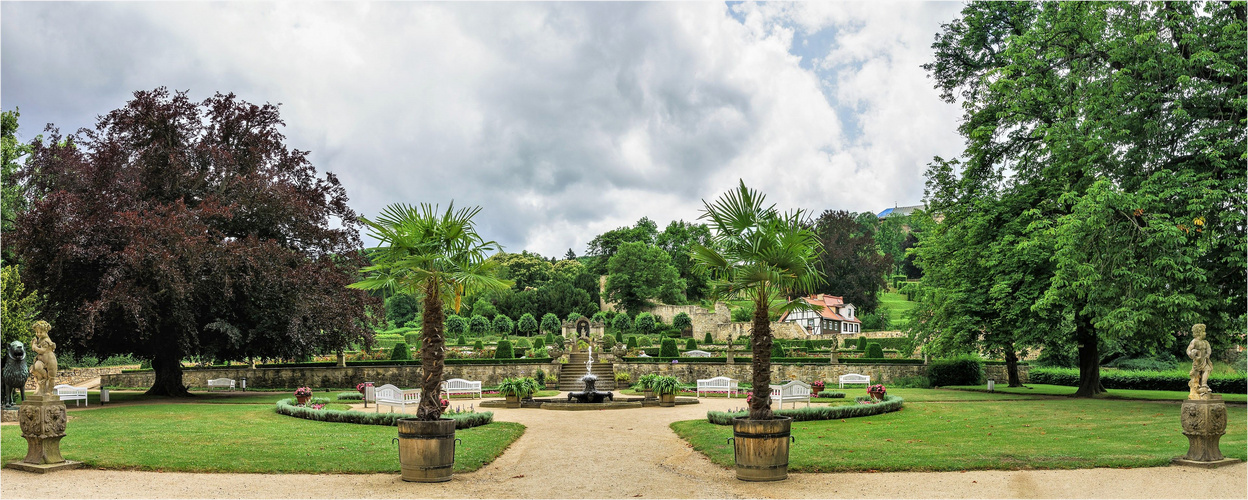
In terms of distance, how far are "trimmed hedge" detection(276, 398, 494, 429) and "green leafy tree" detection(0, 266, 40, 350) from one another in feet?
27.3

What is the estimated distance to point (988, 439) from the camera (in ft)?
40.4

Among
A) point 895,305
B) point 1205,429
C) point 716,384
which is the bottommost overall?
point 716,384

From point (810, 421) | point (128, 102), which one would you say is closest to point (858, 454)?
point (810, 421)

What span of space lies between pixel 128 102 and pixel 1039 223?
25.5 meters

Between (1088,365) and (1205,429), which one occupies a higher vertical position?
(1205,429)

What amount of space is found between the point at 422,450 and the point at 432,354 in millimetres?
1099

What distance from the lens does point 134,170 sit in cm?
2216

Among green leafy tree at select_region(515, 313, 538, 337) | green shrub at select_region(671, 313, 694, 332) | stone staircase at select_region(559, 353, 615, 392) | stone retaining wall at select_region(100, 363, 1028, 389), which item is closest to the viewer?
stone staircase at select_region(559, 353, 615, 392)

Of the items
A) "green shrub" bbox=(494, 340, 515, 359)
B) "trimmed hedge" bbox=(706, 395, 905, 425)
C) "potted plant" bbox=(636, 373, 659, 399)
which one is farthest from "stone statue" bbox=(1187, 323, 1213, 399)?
"green shrub" bbox=(494, 340, 515, 359)

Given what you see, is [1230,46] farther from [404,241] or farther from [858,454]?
[404,241]

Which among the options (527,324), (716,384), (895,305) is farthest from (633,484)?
(895,305)

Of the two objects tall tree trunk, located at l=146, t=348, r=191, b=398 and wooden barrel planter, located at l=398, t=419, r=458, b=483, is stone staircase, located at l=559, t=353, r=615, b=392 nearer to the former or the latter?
tall tree trunk, located at l=146, t=348, r=191, b=398

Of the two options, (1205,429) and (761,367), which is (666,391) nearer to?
(761,367)

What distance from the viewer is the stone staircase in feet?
104
